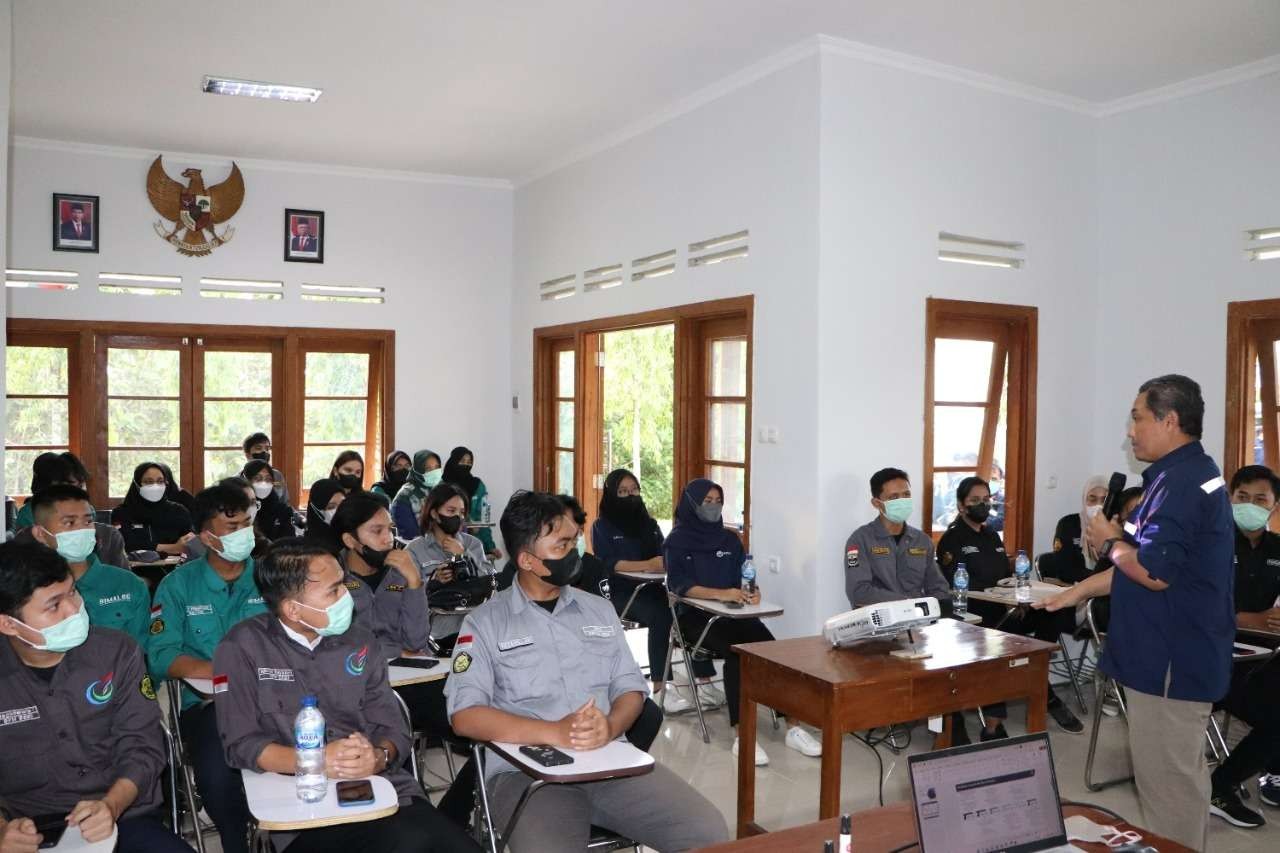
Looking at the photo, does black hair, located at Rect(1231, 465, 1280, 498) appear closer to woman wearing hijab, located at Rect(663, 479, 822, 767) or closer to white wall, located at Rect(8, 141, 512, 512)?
woman wearing hijab, located at Rect(663, 479, 822, 767)

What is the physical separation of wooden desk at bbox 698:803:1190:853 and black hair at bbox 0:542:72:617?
1782mm

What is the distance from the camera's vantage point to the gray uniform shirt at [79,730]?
99.2 inches

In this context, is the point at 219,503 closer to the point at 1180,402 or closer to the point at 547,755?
the point at 547,755

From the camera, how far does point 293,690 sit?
9.18 feet

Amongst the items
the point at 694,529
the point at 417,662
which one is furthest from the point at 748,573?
the point at 417,662

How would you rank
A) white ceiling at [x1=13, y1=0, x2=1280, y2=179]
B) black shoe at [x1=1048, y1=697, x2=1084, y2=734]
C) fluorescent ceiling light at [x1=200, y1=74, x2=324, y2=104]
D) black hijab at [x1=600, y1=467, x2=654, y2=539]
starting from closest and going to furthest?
white ceiling at [x1=13, y1=0, x2=1280, y2=179] < black shoe at [x1=1048, y1=697, x2=1084, y2=734] < black hijab at [x1=600, y1=467, x2=654, y2=539] < fluorescent ceiling light at [x1=200, y1=74, x2=324, y2=104]

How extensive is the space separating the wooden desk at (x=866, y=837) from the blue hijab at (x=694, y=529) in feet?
10.9

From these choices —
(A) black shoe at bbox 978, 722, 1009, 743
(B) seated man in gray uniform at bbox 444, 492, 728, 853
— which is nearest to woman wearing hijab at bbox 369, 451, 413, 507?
(A) black shoe at bbox 978, 722, 1009, 743

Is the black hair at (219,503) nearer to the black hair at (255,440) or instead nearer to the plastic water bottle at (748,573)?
the plastic water bottle at (748,573)

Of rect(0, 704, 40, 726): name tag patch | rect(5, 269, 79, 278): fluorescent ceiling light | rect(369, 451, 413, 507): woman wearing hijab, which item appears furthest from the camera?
rect(369, 451, 413, 507): woman wearing hijab

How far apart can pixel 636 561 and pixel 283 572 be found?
3520 millimetres

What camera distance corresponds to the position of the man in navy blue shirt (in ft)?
10.4

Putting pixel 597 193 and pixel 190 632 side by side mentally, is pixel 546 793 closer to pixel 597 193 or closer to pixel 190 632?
pixel 190 632

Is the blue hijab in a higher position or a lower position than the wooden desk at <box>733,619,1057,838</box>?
higher
